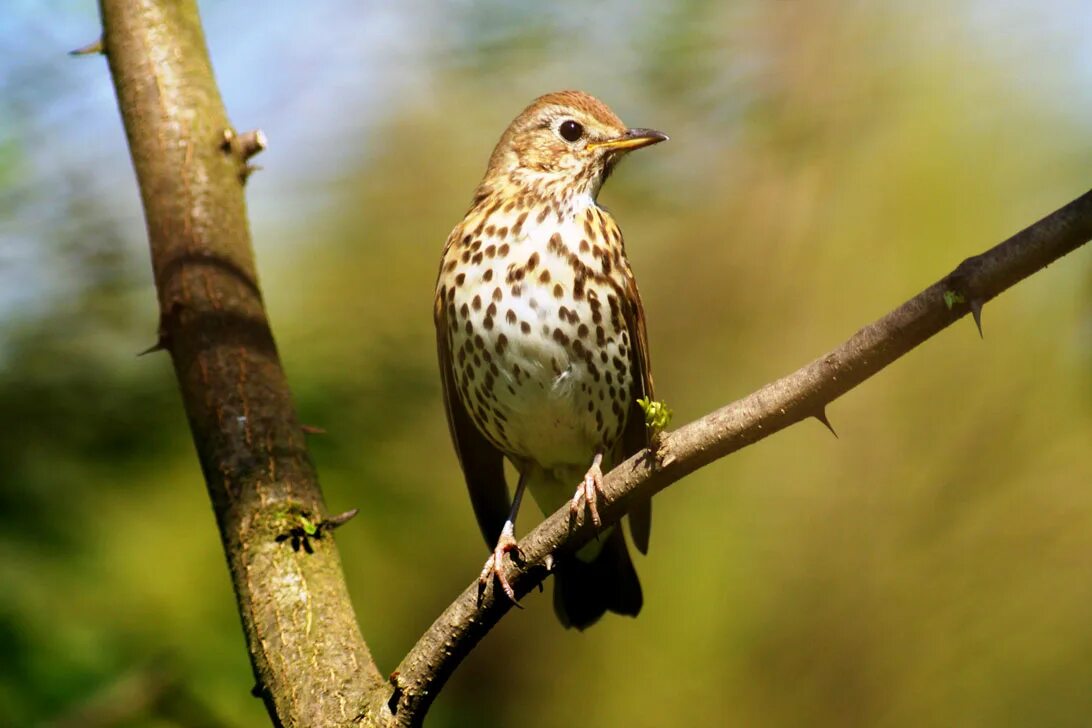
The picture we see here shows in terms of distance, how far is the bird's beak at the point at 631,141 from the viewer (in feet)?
15.3

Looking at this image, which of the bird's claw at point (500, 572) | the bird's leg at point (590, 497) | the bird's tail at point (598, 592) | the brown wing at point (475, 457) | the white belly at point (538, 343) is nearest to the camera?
the bird's leg at point (590, 497)

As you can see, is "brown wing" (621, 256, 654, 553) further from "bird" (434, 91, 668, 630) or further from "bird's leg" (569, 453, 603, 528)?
"bird's leg" (569, 453, 603, 528)

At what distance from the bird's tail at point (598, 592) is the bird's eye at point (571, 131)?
1534 millimetres

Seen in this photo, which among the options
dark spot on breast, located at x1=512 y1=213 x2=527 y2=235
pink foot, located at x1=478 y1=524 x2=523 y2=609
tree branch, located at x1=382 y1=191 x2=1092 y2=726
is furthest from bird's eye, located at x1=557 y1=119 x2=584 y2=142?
tree branch, located at x1=382 y1=191 x2=1092 y2=726

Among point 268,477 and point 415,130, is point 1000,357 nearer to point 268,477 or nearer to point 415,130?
point 415,130

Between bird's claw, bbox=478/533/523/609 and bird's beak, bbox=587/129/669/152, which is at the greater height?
bird's beak, bbox=587/129/669/152

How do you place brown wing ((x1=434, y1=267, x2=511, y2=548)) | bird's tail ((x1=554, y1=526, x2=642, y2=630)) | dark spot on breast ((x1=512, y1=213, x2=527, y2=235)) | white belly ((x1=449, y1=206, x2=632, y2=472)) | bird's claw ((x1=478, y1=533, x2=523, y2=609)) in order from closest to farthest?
1. bird's claw ((x1=478, y1=533, x2=523, y2=609))
2. white belly ((x1=449, y1=206, x2=632, y2=472))
3. dark spot on breast ((x1=512, y1=213, x2=527, y2=235))
4. brown wing ((x1=434, y1=267, x2=511, y2=548))
5. bird's tail ((x1=554, y1=526, x2=642, y2=630))

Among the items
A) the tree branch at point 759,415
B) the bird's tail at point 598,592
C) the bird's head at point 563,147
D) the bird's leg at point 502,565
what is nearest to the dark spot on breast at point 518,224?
the bird's head at point 563,147

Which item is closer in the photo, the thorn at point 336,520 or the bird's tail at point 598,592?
the thorn at point 336,520

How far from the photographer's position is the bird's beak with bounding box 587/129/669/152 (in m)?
4.66

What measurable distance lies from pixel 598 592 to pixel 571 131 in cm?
180

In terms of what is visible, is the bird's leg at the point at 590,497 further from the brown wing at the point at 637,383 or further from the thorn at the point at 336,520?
the brown wing at the point at 637,383

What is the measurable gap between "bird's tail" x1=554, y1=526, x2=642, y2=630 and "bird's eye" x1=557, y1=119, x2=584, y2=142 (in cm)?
153

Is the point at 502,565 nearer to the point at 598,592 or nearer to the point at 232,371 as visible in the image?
the point at 232,371
